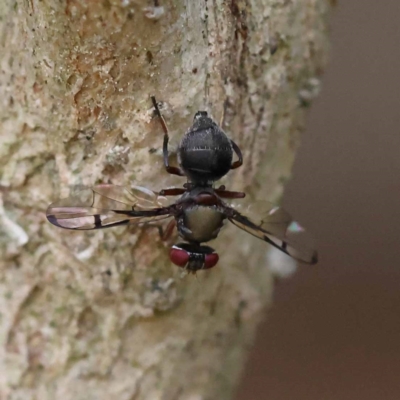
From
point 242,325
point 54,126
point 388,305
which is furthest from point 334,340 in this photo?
point 54,126

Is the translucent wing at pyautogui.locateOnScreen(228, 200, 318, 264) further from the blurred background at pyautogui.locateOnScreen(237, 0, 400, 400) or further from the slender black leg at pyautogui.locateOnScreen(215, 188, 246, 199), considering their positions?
the blurred background at pyautogui.locateOnScreen(237, 0, 400, 400)

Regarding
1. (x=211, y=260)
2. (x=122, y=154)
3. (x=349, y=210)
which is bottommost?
(x=349, y=210)

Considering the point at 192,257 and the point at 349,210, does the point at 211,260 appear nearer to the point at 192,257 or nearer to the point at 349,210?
the point at 192,257

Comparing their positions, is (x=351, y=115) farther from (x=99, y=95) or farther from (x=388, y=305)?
(x=99, y=95)

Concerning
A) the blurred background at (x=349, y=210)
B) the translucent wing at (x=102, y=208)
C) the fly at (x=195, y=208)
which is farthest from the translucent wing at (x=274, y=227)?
the blurred background at (x=349, y=210)

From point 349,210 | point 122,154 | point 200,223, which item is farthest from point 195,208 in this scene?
point 349,210
